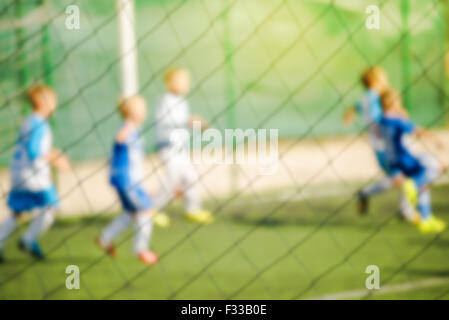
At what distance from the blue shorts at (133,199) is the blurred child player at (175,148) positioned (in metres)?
1.21

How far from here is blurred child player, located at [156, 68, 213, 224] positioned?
246 inches

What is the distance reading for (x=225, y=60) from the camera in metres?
8.66

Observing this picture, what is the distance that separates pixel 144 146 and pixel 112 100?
0.73 m

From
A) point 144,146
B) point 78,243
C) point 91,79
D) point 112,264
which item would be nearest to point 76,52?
point 91,79

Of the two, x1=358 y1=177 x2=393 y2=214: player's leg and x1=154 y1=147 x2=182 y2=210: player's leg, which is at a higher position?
x1=154 y1=147 x2=182 y2=210: player's leg

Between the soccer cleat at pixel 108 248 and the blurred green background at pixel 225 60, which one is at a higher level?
the blurred green background at pixel 225 60

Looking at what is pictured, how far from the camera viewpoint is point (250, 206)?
6973 mm

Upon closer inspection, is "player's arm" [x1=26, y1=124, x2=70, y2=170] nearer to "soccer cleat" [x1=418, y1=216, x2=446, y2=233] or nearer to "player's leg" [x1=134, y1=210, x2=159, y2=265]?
"player's leg" [x1=134, y1=210, x2=159, y2=265]

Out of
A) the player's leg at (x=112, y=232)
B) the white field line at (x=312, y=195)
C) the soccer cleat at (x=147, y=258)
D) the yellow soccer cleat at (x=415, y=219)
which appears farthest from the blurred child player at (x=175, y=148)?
the yellow soccer cleat at (x=415, y=219)

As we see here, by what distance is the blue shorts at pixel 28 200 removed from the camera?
5.14 metres

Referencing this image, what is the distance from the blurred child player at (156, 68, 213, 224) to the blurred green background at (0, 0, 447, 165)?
1.30m

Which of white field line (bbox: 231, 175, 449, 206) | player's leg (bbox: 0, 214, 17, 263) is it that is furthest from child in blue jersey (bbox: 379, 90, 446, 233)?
player's leg (bbox: 0, 214, 17, 263)

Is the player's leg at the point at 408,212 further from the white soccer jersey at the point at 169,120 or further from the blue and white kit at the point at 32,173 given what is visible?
the blue and white kit at the point at 32,173
